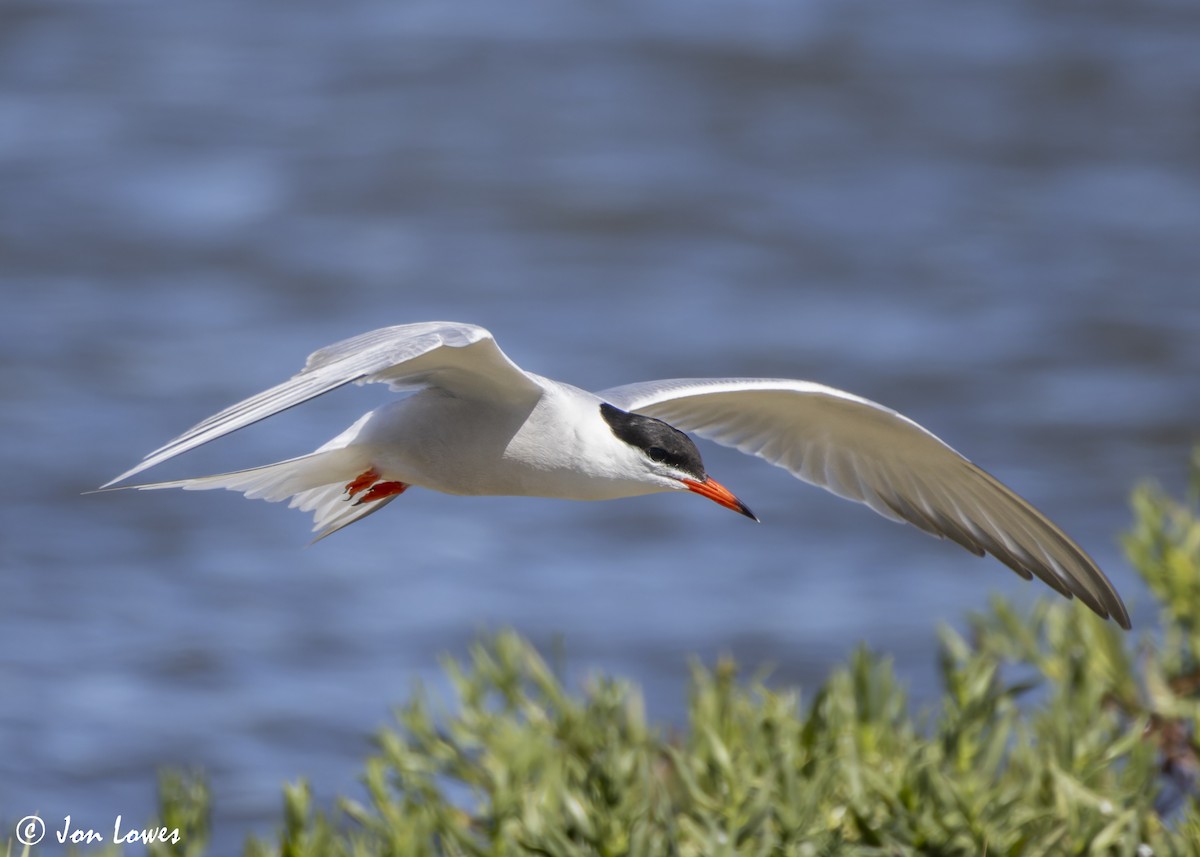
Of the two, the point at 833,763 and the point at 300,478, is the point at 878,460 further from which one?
the point at 300,478

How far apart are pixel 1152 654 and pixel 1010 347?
5.78m

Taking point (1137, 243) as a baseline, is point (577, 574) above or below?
below

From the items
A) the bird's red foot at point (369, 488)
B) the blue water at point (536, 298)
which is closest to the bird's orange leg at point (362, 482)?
the bird's red foot at point (369, 488)

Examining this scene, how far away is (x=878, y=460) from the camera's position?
185 inches

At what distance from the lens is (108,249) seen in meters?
10.8

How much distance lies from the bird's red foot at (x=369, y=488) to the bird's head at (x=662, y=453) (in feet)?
2.08

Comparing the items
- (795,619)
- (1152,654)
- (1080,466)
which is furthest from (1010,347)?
(1152,654)

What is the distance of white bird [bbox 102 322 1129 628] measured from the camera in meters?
3.76

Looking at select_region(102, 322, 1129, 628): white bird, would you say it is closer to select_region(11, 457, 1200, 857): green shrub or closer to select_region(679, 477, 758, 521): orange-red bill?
select_region(679, 477, 758, 521): orange-red bill

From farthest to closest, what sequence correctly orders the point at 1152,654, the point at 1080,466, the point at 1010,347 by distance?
the point at 1010,347 < the point at 1080,466 < the point at 1152,654

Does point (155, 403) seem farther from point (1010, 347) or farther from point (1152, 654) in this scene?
point (1152, 654)

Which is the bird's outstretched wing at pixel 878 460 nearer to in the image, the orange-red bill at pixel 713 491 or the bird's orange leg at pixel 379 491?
the orange-red bill at pixel 713 491

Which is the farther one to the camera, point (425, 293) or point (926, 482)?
point (425, 293)

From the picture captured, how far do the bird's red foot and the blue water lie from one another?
3.32 feet
